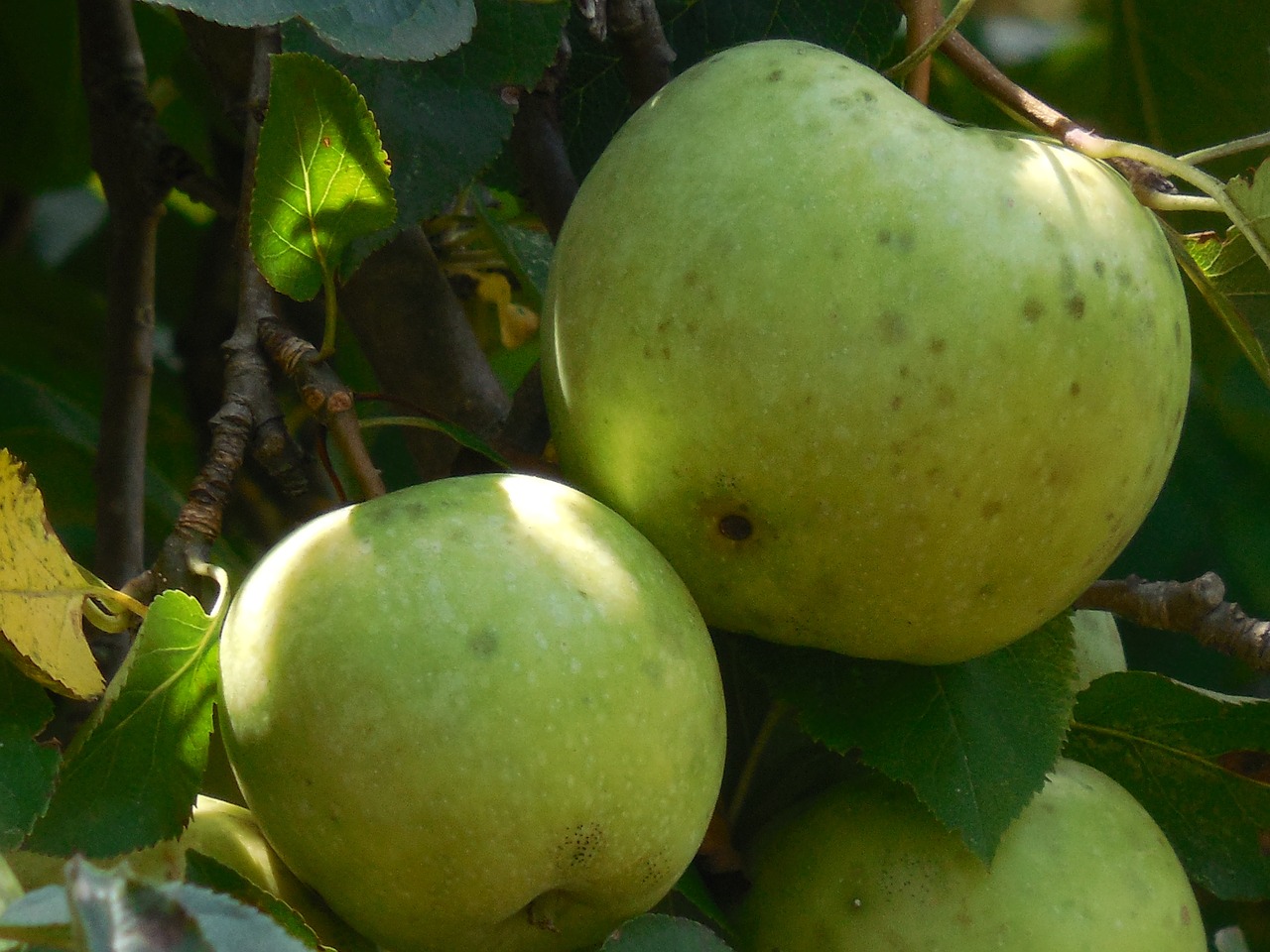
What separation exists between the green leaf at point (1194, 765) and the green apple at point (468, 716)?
438mm

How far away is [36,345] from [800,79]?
1300mm

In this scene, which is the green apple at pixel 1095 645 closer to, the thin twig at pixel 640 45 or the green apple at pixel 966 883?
the green apple at pixel 966 883

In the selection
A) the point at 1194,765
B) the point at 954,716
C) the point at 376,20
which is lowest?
the point at 1194,765

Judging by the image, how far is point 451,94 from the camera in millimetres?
929

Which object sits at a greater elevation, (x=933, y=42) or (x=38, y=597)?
(x=933, y=42)

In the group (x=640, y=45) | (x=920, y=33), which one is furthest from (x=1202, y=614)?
(x=640, y=45)

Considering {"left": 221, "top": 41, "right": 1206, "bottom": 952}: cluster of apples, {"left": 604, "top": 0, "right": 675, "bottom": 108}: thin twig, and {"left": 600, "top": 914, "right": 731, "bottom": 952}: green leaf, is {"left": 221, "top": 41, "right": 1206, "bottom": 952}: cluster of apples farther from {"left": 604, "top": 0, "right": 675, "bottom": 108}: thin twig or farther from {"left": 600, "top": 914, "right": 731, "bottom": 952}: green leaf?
{"left": 604, "top": 0, "right": 675, "bottom": 108}: thin twig

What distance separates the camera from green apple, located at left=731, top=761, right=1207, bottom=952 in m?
0.85

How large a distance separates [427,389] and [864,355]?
1.90 ft

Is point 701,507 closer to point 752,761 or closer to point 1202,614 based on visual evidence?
point 752,761

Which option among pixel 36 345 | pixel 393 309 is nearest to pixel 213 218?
pixel 36 345

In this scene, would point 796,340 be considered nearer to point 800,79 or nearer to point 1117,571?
point 800,79

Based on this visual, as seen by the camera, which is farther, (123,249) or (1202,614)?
(123,249)

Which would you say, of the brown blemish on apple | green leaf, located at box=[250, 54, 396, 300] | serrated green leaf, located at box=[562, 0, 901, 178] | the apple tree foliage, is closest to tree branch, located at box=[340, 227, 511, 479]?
the apple tree foliage
